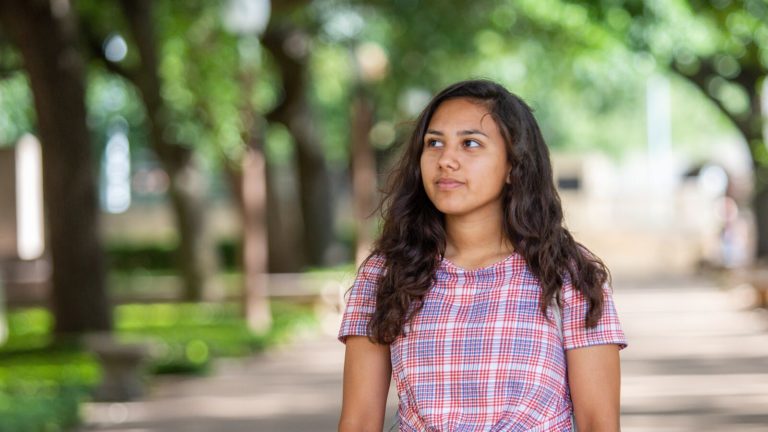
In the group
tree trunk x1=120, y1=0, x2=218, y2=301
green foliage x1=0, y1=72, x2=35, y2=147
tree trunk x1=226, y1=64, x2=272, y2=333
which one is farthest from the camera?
green foliage x1=0, y1=72, x2=35, y2=147

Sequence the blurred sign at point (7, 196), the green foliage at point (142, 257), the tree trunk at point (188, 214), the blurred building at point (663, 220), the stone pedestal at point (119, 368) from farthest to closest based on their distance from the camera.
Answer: the green foliage at point (142, 257), the blurred building at point (663, 220), the blurred sign at point (7, 196), the tree trunk at point (188, 214), the stone pedestal at point (119, 368)

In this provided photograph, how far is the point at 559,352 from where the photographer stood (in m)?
3.12

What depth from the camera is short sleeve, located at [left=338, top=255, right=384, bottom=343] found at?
10.7ft

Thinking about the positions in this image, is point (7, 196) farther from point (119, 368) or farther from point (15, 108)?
point (119, 368)

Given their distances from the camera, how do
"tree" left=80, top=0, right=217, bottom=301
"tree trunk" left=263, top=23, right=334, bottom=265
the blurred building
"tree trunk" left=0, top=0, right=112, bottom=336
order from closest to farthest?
"tree trunk" left=0, top=0, right=112, bottom=336
"tree" left=80, top=0, right=217, bottom=301
"tree trunk" left=263, top=23, right=334, bottom=265
the blurred building

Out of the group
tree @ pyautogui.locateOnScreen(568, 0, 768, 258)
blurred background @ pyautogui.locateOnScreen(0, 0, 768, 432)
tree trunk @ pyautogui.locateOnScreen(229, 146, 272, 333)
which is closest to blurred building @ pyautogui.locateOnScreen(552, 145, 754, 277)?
blurred background @ pyautogui.locateOnScreen(0, 0, 768, 432)

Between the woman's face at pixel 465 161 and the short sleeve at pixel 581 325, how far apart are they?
28 centimetres

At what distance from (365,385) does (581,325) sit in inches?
19.0

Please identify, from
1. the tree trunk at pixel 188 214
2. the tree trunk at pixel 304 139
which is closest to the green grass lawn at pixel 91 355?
the tree trunk at pixel 188 214

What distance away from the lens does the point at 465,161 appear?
323 centimetres

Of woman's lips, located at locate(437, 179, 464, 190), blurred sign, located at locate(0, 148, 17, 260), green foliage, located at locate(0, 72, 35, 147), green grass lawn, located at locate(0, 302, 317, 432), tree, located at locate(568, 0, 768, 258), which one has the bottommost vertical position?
green grass lawn, located at locate(0, 302, 317, 432)

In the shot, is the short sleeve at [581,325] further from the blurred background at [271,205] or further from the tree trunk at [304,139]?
the tree trunk at [304,139]

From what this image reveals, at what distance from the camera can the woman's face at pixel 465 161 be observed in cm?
323

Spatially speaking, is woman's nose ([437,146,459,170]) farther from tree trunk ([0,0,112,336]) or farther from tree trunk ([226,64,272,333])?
tree trunk ([226,64,272,333])
